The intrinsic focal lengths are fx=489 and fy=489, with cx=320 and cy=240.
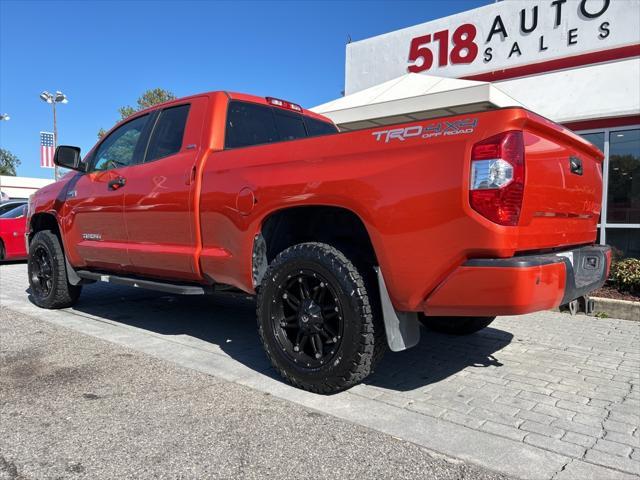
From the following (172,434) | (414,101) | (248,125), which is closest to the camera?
(172,434)

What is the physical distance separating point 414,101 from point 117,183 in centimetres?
487

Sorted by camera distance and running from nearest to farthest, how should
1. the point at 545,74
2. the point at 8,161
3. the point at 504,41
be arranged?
the point at 545,74 → the point at 504,41 → the point at 8,161

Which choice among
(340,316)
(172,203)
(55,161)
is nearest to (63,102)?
(55,161)

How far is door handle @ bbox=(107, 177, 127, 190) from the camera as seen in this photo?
4586 mm

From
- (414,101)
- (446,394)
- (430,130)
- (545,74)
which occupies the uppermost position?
(545,74)

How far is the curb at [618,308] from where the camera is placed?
19.4ft

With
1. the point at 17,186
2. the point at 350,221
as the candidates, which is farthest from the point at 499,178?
the point at 17,186

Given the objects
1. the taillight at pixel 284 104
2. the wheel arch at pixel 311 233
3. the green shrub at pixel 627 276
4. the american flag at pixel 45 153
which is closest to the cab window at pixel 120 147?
the taillight at pixel 284 104

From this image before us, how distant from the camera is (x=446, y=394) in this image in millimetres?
3270

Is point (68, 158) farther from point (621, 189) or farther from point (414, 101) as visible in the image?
point (621, 189)

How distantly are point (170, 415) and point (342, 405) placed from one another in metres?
1.03

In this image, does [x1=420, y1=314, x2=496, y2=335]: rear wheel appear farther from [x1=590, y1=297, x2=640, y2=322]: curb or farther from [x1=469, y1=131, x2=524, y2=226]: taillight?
[x1=590, y1=297, x2=640, y2=322]: curb

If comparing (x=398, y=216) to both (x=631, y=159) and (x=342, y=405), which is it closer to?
(x=342, y=405)

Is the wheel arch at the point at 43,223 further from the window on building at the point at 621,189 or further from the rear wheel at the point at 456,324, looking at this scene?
the window on building at the point at 621,189
